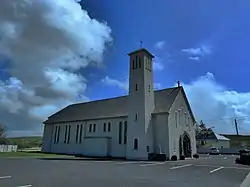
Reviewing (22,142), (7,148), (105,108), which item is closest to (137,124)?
(105,108)

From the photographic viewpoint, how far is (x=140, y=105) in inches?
1264

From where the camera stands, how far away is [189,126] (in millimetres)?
38312

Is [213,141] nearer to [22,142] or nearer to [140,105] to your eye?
[140,105]

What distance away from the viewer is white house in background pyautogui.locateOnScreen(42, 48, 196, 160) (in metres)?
31.5

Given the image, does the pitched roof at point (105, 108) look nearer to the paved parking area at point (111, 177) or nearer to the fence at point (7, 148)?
the fence at point (7, 148)

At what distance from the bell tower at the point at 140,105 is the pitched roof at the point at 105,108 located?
2.47 metres

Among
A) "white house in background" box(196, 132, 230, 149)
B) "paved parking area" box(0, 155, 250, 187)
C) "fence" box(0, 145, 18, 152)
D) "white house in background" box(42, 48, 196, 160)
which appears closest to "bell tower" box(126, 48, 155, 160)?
"white house in background" box(42, 48, 196, 160)

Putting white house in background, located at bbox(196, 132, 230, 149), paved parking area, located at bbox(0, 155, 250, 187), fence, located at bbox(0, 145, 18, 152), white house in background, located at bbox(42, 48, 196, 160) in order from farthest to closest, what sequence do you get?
white house in background, located at bbox(196, 132, 230, 149) < fence, located at bbox(0, 145, 18, 152) < white house in background, located at bbox(42, 48, 196, 160) < paved parking area, located at bbox(0, 155, 250, 187)

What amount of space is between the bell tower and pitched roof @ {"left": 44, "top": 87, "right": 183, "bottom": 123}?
247 cm

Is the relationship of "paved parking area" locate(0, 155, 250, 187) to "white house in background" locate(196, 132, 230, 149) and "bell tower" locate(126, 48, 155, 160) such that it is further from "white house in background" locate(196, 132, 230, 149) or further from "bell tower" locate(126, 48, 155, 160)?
"white house in background" locate(196, 132, 230, 149)

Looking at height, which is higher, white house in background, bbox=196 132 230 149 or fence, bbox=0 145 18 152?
white house in background, bbox=196 132 230 149

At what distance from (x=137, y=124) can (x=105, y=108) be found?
11265mm

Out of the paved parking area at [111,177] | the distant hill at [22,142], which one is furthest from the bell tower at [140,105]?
the distant hill at [22,142]

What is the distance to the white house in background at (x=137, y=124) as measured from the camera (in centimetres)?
3148
